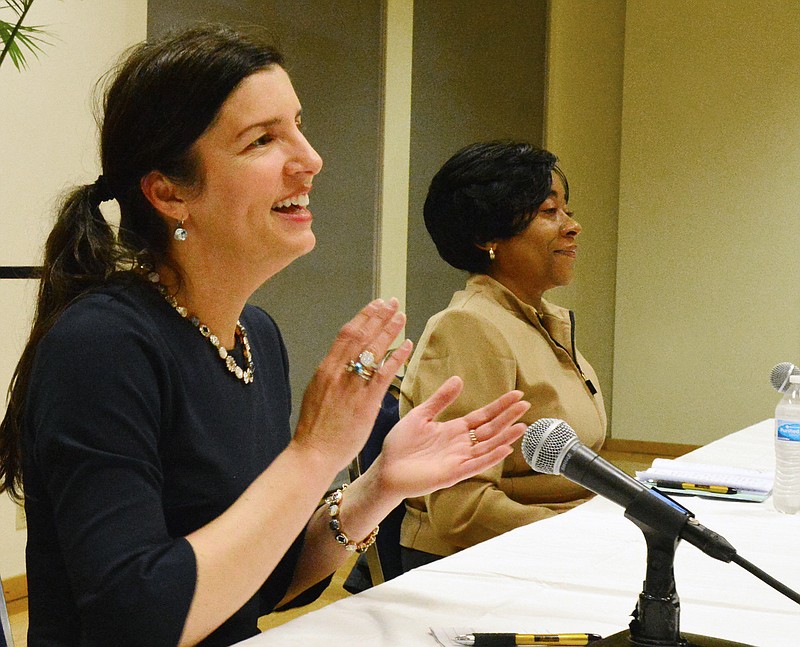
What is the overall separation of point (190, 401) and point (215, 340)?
113 millimetres

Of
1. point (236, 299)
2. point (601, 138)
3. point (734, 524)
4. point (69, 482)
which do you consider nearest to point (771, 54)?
point (601, 138)

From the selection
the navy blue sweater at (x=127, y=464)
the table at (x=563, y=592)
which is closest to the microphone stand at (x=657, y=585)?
the table at (x=563, y=592)

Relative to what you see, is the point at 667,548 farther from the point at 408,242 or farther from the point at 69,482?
the point at 408,242

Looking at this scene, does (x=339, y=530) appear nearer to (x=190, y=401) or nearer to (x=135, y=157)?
(x=190, y=401)

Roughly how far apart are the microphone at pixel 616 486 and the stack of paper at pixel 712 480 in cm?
94

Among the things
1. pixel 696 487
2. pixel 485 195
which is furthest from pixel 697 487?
pixel 485 195

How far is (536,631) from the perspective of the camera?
1071 mm

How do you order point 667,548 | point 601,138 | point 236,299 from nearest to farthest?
1. point 667,548
2. point 236,299
3. point 601,138

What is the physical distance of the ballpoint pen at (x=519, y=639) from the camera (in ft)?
3.31

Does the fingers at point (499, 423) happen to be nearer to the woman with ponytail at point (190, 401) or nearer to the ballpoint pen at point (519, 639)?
the woman with ponytail at point (190, 401)

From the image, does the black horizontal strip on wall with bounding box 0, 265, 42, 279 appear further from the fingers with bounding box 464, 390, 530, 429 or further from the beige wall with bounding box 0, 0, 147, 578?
the fingers with bounding box 464, 390, 530, 429

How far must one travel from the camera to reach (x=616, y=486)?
92cm

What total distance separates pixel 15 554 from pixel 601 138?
185 inches

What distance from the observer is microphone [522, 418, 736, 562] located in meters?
0.88
